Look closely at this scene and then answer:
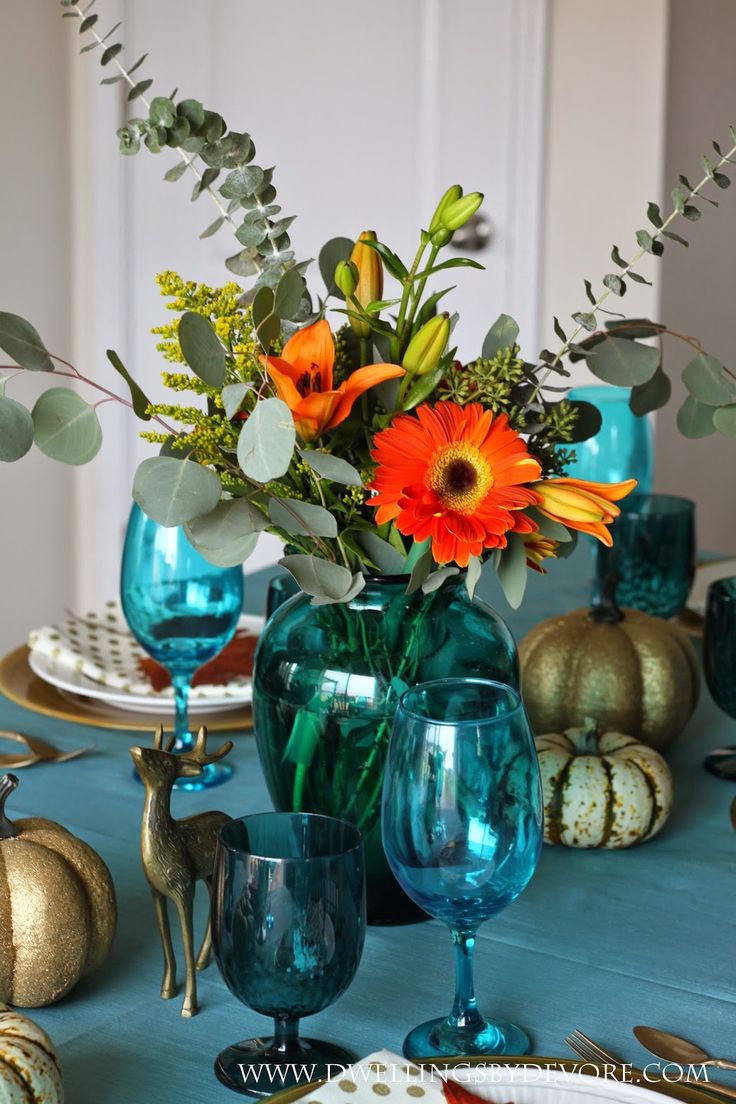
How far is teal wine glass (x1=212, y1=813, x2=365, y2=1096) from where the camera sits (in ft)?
1.89

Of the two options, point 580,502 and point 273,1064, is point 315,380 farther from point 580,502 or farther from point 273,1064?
point 273,1064

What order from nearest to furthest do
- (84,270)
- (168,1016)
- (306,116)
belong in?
(168,1016) → (306,116) → (84,270)

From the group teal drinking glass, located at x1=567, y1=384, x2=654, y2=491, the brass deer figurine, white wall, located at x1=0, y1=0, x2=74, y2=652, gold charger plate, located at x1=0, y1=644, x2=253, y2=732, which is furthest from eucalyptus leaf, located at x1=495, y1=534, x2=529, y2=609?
white wall, located at x1=0, y1=0, x2=74, y2=652

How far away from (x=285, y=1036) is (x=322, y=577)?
24 cm

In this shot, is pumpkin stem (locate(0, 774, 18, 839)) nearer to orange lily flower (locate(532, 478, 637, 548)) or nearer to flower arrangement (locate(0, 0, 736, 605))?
flower arrangement (locate(0, 0, 736, 605))

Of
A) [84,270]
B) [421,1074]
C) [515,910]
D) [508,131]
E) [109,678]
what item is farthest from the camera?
[84,270]

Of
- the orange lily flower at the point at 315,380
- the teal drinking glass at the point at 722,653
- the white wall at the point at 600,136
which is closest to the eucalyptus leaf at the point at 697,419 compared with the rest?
the teal drinking glass at the point at 722,653

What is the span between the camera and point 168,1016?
66 cm

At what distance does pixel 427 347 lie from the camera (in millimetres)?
724

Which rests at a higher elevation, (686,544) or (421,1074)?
(686,544)

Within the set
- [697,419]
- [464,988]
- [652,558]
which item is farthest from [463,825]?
[652,558]

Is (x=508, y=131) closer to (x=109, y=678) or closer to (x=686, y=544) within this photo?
(x=686, y=544)

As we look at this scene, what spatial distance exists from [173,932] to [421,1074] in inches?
9.5

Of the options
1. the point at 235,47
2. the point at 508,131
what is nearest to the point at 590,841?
the point at 508,131
